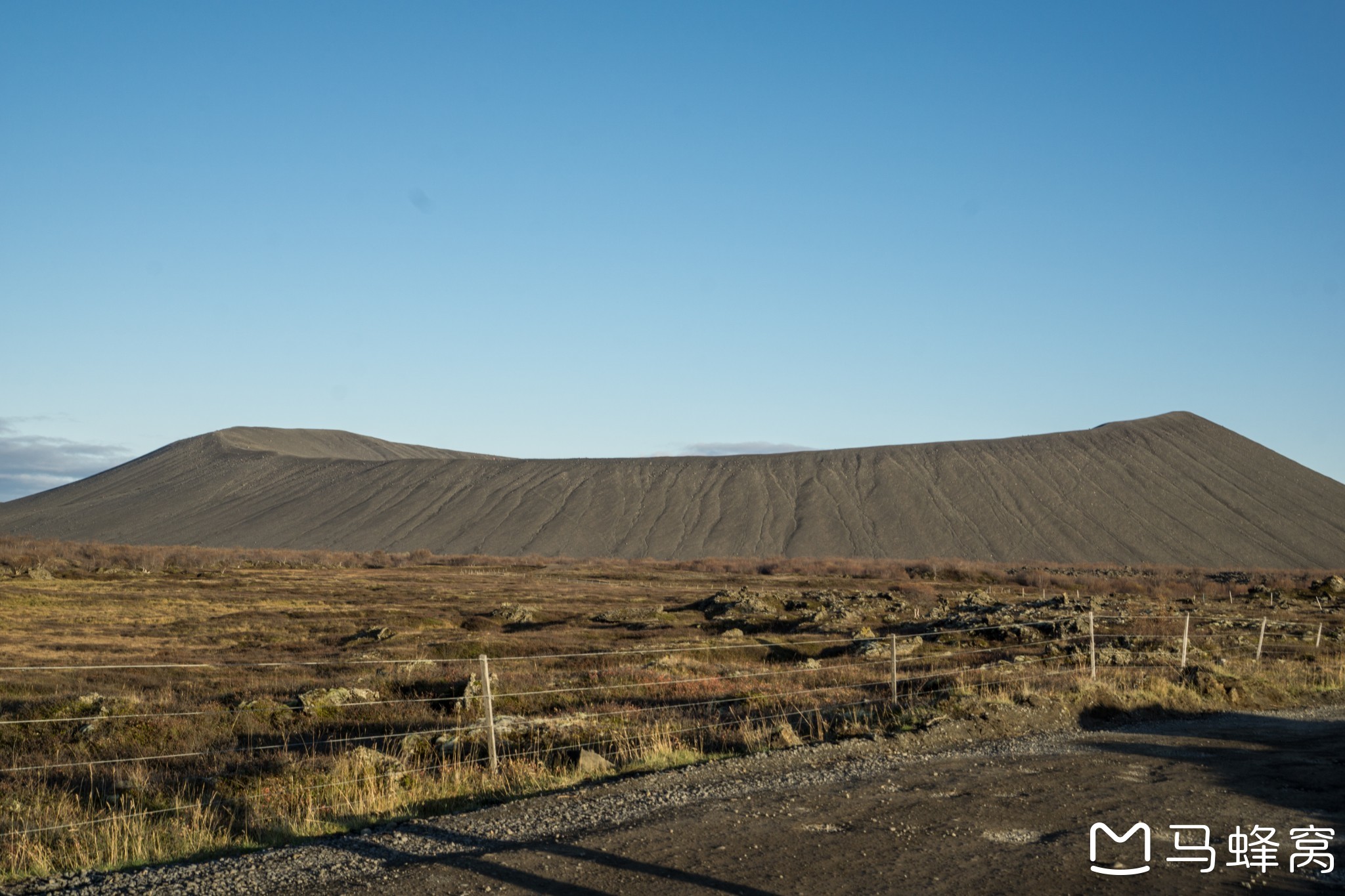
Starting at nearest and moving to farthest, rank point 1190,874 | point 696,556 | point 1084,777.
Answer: point 1190,874 < point 1084,777 < point 696,556

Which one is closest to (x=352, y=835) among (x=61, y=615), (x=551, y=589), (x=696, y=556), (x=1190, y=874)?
(x=1190, y=874)

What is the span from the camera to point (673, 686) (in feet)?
62.0

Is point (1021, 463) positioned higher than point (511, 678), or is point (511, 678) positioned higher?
point (1021, 463)

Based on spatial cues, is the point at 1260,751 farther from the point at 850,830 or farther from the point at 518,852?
the point at 518,852

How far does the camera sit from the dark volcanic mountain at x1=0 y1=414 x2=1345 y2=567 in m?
86.4

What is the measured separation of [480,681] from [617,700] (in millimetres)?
3262

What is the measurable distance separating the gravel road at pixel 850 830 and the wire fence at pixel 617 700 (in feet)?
6.10

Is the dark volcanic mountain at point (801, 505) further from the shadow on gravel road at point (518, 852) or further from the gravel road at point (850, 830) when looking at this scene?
the shadow on gravel road at point (518, 852)

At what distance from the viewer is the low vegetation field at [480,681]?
10031mm

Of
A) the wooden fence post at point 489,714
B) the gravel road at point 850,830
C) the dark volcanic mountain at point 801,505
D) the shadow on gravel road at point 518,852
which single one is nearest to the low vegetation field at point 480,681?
the wooden fence post at point 489,714

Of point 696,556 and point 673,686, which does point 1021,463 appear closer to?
point 696,556

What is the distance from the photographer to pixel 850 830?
7660mm

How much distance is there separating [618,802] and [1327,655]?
20.7 m

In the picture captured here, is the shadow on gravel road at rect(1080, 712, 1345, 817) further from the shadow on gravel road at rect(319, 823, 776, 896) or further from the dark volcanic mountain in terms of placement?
the dark volcanic mountain
